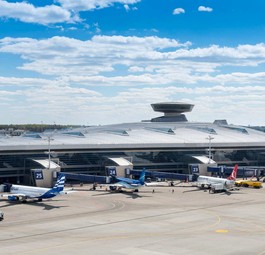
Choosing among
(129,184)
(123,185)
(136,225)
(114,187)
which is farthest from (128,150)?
(136,225)

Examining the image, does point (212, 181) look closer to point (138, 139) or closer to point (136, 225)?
point (138, 139)

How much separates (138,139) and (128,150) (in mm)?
11457

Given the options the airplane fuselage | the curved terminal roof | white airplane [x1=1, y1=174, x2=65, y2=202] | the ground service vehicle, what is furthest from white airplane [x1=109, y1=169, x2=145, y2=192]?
the ground service vehicle

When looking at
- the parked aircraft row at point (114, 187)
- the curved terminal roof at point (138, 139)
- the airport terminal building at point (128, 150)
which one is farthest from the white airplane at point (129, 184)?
the curved terminal roof at point (138, 139)

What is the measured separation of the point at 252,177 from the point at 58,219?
93.9 metres

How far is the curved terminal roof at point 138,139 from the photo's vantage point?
14862cm

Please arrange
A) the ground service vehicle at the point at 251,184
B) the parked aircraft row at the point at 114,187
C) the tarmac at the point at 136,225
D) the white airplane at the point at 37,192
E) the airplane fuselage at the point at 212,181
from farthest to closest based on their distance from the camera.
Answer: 1. the ground service vehicle at the point at 251,184
2. the airplane fuselage at the point at 212,181
3. the parked aircraft row at the point at 114,187
4. the white airplane at the point at 37,192
5. the tarmac at the point at 136,225

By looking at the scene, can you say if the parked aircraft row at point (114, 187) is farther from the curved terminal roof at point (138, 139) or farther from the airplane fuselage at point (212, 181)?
the curved terminal roof at point (138, 139)

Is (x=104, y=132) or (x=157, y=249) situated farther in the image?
(x=104, y=132)

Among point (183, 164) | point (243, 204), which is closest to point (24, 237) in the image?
point (243, 204)

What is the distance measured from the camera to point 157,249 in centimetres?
6147

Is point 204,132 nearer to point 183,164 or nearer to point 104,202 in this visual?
point 183,164

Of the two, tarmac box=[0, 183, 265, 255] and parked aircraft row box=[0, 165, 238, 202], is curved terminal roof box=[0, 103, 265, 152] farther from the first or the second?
tarmac box=[0, 183, 265, 255]

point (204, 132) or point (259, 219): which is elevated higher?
point (204, 132)
